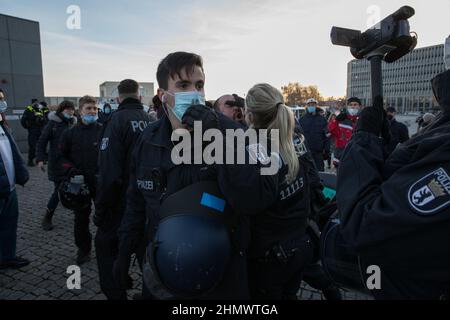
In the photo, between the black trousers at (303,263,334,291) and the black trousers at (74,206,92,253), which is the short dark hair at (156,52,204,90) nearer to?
the black trousers at (303,263,334,291)

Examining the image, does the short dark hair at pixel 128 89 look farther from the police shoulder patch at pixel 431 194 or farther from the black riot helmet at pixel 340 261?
the police shoulder patch at pixel 431 194

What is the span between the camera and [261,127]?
7.30ft

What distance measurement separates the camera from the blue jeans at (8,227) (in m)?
3.78

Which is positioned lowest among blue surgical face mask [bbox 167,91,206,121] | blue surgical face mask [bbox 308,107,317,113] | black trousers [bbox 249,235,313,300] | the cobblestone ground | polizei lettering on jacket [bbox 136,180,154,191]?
the cobblestone ground

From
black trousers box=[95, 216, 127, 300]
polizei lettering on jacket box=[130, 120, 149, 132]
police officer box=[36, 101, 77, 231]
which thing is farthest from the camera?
police officer box=[36, 101, 77, 231]

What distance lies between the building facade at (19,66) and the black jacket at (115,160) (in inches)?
518

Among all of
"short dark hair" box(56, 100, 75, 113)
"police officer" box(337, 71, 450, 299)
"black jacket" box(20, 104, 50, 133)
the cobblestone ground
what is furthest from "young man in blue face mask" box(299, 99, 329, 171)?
"black jacket" box(20, 104, 50, 133)

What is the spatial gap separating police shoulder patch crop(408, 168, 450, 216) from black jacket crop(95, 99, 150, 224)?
2.28 metres

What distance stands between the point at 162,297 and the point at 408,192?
3.89 feet

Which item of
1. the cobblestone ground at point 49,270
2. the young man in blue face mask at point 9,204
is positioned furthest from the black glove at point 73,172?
the cobblestone ground at point 49,270

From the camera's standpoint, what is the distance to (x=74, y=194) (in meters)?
3.79

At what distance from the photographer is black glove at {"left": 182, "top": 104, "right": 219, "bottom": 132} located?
151cm

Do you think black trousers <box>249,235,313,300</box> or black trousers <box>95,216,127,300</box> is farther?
black trousers <box>95,216,127,300</box>
